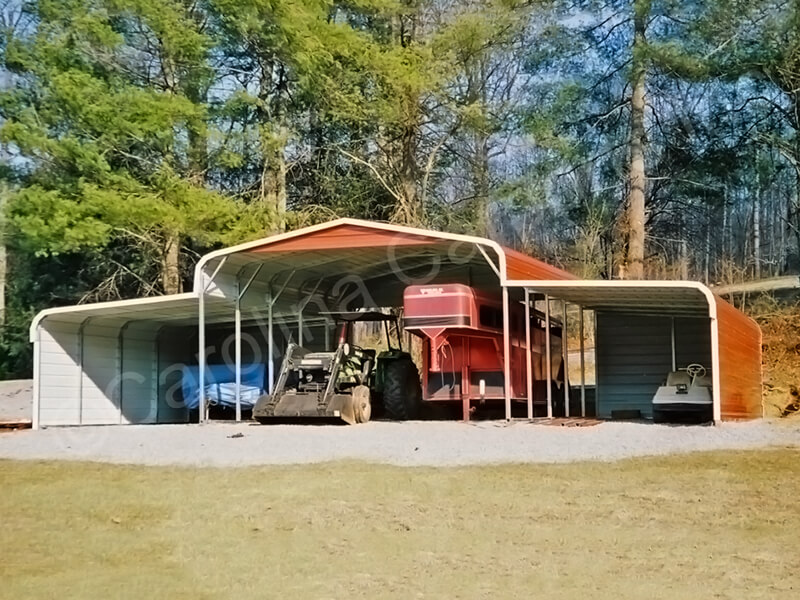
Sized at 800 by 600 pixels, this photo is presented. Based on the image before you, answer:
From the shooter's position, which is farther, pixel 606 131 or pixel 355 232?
pixel 606 131

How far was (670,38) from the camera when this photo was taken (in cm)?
2417

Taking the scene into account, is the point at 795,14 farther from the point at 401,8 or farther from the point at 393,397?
the point at 393,397

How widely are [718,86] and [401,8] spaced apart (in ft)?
26.1

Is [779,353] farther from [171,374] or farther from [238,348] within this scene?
[171,374]

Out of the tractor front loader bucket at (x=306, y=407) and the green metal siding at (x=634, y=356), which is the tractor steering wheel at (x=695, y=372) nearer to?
the green metal siding at (x=634, y=356)

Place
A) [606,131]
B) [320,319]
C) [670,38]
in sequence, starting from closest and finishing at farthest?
[320,319]
[670,38]
[606,131]

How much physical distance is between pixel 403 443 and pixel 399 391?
14.7ft

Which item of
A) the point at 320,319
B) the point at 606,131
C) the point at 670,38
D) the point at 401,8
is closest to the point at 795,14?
the point at 670,38

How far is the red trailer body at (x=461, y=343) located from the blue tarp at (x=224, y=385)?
4394 mm

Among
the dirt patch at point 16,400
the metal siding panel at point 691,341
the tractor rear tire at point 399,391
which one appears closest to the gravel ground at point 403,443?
the tractor rear tire at point 399,391

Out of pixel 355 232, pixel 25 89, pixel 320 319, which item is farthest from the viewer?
pixel 25 89

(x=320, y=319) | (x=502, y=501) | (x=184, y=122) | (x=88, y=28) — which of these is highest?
(x=88, y=28)

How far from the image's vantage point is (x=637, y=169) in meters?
24.5

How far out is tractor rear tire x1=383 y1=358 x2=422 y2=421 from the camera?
55.9 ft
